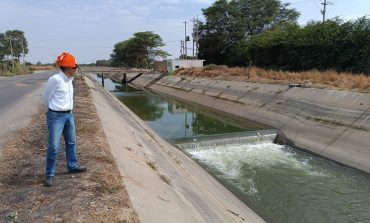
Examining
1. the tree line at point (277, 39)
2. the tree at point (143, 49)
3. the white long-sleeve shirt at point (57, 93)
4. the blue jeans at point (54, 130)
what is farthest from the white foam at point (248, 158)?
the tree at point (143, 49)

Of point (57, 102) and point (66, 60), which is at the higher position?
point (66, 60)

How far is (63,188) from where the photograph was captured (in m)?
5.61

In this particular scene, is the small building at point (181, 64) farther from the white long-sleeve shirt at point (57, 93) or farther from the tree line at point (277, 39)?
the white long-sleeve shirt at point (57, 93)

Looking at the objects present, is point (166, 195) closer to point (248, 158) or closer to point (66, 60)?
point (66, 60)

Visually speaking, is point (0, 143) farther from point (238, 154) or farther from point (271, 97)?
point (271, 97)

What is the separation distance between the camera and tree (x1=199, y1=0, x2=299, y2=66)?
58688 millimetres

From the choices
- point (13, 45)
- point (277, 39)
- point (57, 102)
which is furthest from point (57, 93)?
point (13, 45)

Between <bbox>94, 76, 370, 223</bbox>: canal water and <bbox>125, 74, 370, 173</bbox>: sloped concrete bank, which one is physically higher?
<bbox>125, 74, 370, 173</bbox>: sloped concrete bank

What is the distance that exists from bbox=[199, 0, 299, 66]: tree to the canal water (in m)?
41.1

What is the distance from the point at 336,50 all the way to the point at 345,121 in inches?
643

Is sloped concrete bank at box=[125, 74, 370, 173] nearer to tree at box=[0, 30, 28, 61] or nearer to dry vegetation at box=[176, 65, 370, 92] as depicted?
dry vegetation at box=[176, 65, 370, 92]

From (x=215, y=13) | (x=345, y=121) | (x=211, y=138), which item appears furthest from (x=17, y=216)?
(x=215, y=13)

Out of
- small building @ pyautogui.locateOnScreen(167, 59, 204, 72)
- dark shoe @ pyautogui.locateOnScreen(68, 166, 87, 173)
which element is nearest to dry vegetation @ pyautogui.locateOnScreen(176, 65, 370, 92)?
dark shoe @ pyautogui.locateOnScreen(68, 166, 87, 173)

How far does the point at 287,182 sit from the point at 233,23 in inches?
1974
